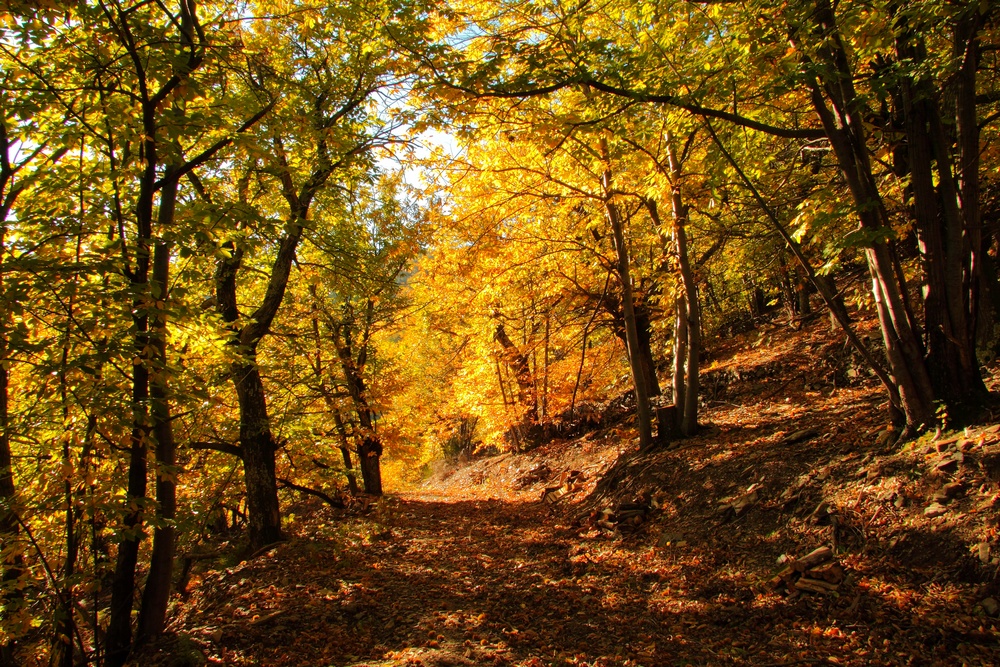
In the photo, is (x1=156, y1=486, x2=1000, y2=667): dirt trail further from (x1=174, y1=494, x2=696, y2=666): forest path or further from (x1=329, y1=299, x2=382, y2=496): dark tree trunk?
(x1=329, y1=299, x2=382, y2=496): dark tree trunk

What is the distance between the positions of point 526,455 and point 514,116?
39.5 ft

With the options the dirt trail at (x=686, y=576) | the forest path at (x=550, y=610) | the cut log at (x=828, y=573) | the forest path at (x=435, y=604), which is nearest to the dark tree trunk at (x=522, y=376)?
the dirt trail at (x=686, y=576)

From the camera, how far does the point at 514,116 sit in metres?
5.61

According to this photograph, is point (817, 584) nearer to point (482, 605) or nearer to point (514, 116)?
point (482, 605)

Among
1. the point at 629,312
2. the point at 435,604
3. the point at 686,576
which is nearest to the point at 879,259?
the point at 686,576

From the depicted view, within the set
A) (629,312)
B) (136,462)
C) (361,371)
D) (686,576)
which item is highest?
(629,312)

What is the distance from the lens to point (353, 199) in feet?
24.3

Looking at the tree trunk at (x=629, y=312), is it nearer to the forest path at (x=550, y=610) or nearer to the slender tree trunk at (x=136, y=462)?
the forest path at (x=550, y=610)

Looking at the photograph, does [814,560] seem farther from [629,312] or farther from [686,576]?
[629,312]

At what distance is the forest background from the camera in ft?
12.7

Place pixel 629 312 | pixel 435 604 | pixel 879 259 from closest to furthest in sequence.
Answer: pixel 879 259 < pixel 435 604 < pixel 629 312


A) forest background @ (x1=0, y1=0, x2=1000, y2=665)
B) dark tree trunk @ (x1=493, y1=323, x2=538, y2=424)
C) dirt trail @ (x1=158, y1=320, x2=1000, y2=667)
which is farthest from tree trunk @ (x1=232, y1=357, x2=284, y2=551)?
dark tree trunk @ (x1=493, y1=323, x2=538, y2=424)

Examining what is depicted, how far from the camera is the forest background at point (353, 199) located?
388cm

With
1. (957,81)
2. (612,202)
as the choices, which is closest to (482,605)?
(612,202)
